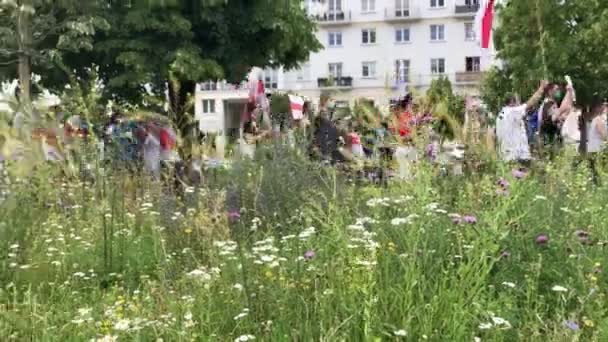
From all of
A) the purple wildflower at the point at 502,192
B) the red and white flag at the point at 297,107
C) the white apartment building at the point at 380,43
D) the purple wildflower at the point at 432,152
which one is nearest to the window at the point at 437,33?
the white apartment building at the point at 380,43

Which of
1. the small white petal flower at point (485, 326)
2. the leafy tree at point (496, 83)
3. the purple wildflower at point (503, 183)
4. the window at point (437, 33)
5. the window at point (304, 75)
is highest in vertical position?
the window at point (437, 33)

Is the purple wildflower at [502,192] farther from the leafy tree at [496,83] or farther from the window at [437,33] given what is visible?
the window at [437,33]

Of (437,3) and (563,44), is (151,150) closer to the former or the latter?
(563,44)

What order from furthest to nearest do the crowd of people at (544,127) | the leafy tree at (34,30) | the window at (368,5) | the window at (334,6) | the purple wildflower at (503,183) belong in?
the window at (334,6) → the window at (368,5) → the leafy tree at (34,30) → the crowd of people at (544,127) → the purple wildflower at (503,183)

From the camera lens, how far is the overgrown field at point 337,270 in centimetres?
304

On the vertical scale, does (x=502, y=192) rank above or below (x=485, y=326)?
above

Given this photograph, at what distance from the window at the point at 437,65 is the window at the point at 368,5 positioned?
7580mm

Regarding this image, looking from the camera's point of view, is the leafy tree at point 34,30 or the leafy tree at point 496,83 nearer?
the leafy tree at point 34,30

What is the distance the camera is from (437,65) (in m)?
64.3

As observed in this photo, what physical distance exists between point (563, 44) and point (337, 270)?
20.8m

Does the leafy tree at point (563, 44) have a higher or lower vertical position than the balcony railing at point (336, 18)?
lower

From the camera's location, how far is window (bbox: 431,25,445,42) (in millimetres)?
64500

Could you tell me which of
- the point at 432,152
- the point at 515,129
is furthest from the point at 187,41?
the point at 432,152

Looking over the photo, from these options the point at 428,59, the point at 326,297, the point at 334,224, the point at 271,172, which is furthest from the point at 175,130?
the point at 428,59
